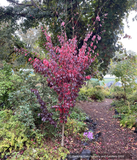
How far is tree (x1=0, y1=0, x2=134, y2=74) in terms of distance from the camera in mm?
3926

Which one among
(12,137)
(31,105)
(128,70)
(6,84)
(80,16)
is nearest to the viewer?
(12,137)

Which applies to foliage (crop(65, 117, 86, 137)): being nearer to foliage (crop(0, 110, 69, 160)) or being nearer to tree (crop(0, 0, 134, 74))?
foliage (crop(0, 110, 69, 160))

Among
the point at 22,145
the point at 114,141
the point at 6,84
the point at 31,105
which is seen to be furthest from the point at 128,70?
the point at 22,145

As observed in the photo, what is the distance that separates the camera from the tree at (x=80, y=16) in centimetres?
393

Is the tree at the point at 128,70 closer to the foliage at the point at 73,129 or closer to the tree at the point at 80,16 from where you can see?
the tree at the point at 80,16

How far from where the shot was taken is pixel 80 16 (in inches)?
165

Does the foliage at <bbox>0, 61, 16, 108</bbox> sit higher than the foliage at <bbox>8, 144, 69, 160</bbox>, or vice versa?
the foliage at <bbox>0, 61, 16, 108</bbox>

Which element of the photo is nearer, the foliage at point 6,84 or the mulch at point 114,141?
the mulch at point 114,141

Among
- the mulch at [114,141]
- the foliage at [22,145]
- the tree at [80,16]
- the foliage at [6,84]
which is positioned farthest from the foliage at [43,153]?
the tree at [80,16]

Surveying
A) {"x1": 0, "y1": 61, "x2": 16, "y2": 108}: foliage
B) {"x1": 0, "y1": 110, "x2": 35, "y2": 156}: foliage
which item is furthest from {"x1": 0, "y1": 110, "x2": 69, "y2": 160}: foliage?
{"x1": 0, "y1": 61, "x2": 16, "y2": 108}: foliage

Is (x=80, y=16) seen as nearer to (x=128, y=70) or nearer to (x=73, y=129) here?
(x=128, y=70)

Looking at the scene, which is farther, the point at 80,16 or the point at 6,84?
the point at 80,16

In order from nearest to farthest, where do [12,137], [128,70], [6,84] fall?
1. [12,137]
2. [6,84]
3. [128,70]

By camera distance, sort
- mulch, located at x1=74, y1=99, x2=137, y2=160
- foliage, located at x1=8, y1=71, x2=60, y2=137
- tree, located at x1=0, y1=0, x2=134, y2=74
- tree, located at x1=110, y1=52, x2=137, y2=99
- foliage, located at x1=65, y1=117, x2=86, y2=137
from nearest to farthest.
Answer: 1. foliage, located at x1=8, y1=71, x2=60, y2=137
2. mulch, located at x1=74, y1=99, x2=137, y2=160
3. foliage, located at x1=65, y1=117, x2=86, y2=137
4. tree, located at x1=0, y1=0, x2=134, y2=74
5. tree, located at x1=110, y1=52, x2=137, y2=99
